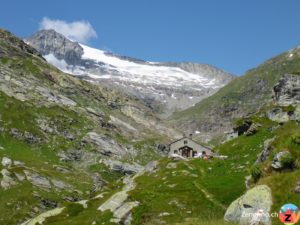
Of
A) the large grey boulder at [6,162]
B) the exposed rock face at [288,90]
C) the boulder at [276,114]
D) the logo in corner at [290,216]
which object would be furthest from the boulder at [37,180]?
the logo in corner at [290,216]

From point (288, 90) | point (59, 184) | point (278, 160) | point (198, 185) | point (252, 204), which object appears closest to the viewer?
point (252, 204)

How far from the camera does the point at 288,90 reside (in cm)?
10906

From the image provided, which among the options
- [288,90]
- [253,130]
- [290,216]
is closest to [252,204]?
[290,216]

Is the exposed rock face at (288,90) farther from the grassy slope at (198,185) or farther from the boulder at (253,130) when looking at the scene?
the grassy slope at (198,185)

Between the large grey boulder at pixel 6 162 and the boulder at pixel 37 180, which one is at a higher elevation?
the large grey boulder at pixel 6 162

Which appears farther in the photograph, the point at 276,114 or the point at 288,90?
the point at 288,90

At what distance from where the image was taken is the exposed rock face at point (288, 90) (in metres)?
106

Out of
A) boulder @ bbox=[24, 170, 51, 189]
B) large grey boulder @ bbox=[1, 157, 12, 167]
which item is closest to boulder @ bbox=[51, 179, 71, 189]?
boulder @ bbox=[24, 170, 51, 189]

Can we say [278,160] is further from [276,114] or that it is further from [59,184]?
[59,184]

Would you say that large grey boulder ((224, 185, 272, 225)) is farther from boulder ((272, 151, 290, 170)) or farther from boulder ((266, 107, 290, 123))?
boulder ((266, 107, 290, 123))

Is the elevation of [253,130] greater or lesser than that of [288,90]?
lesser

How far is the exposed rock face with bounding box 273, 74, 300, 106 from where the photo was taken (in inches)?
4185

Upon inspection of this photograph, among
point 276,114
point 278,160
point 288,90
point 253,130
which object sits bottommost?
point 278,160

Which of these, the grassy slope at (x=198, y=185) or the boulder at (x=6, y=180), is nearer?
the grassy slope at (x=198, y=185)
